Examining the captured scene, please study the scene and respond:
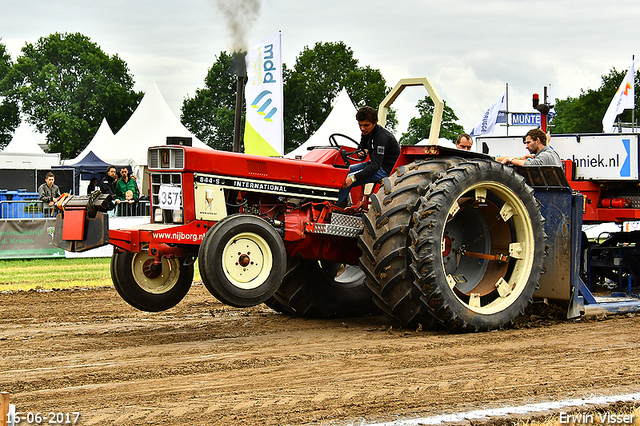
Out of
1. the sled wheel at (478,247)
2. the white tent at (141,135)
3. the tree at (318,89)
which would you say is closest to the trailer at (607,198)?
the sled wheel at (478,247)

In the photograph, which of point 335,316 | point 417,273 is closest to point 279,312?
point 335,316

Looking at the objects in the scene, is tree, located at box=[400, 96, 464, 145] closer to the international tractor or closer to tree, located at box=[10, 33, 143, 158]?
tree, located at box=[10, 33, 143, 158]

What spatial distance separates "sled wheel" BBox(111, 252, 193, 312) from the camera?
6156 millimetres

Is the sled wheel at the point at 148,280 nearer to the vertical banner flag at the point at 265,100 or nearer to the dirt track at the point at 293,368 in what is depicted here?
the dirt track at the point at 293,368

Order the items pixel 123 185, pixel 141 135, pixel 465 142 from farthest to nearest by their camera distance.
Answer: pixel 141 135 → pixel 123 185 → pixel 465 142

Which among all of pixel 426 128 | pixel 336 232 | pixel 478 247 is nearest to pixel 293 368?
pixel 336 232

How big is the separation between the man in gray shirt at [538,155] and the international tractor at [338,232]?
436 millimetres

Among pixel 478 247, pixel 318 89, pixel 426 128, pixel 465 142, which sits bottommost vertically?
pixel 478 247

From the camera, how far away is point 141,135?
2938cm

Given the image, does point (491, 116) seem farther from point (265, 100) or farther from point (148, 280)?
point (148, 280)

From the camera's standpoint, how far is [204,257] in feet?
17.6

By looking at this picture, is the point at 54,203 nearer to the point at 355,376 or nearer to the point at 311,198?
the point at 311,198

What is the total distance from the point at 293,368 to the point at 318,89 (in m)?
60.6

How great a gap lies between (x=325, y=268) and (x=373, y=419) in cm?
371
